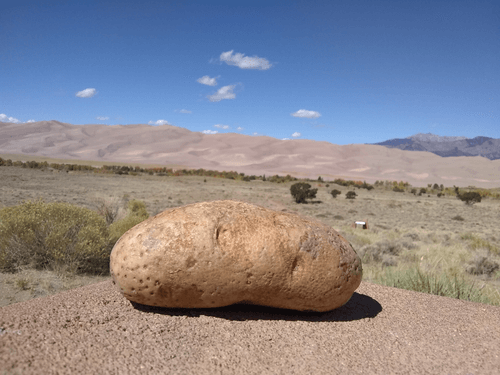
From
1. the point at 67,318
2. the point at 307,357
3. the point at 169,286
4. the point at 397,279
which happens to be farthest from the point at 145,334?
the point at 397,279

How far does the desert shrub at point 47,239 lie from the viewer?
6660 millimetres

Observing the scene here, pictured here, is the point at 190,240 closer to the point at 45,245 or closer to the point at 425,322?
the point at 425,322

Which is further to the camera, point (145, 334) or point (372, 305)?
point (372, 305)

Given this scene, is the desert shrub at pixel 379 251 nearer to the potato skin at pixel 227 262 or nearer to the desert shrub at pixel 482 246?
the desert shrub at pixel 482 246

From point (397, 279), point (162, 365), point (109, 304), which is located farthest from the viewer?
point (397, 279)

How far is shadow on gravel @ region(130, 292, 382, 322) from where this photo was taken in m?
4.24

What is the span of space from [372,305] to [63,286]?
202 inches

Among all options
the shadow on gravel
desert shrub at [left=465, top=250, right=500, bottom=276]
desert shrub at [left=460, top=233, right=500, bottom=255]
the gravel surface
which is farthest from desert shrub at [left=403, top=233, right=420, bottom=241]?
the shadow on gravel

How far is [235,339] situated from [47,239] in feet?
15.5

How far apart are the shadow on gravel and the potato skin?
0.16m

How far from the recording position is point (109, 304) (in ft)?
14.3

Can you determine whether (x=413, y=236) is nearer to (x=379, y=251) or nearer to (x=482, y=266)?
(x=379, y=251)

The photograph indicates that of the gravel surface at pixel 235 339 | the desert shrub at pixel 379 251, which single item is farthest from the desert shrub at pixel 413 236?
the gravel surface at pixel 235 339

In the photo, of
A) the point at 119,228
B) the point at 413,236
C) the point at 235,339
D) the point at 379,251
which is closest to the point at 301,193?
the point at 413,236
